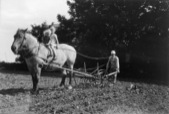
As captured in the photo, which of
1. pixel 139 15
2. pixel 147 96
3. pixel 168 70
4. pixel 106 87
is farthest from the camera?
pixel 139 15

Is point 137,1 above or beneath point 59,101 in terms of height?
above

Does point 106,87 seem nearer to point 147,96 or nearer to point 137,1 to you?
point 147,96

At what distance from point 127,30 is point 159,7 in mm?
3254

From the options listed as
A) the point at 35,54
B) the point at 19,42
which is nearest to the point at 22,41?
the point at 19,42

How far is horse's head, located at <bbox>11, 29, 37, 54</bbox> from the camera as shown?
37.3 ft

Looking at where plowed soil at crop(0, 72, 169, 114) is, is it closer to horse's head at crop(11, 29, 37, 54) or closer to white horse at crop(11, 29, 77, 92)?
white horse at crop(11, 29, 77, 92)

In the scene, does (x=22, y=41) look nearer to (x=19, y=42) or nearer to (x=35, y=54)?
(x=19, y=42)

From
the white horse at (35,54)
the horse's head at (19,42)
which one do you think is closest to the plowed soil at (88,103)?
the white horse at (35,54)

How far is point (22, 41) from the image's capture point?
11633 millimetres

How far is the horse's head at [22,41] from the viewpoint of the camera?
11359 mm

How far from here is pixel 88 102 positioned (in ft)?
31.3

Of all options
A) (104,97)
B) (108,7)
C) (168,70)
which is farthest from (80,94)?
(108,7)

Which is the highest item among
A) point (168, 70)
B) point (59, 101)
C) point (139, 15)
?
point (139, 15)

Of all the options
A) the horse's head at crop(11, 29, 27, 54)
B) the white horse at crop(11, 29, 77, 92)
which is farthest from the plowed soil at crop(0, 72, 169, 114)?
the horse's head at crop(11, 29, 27, 54)
